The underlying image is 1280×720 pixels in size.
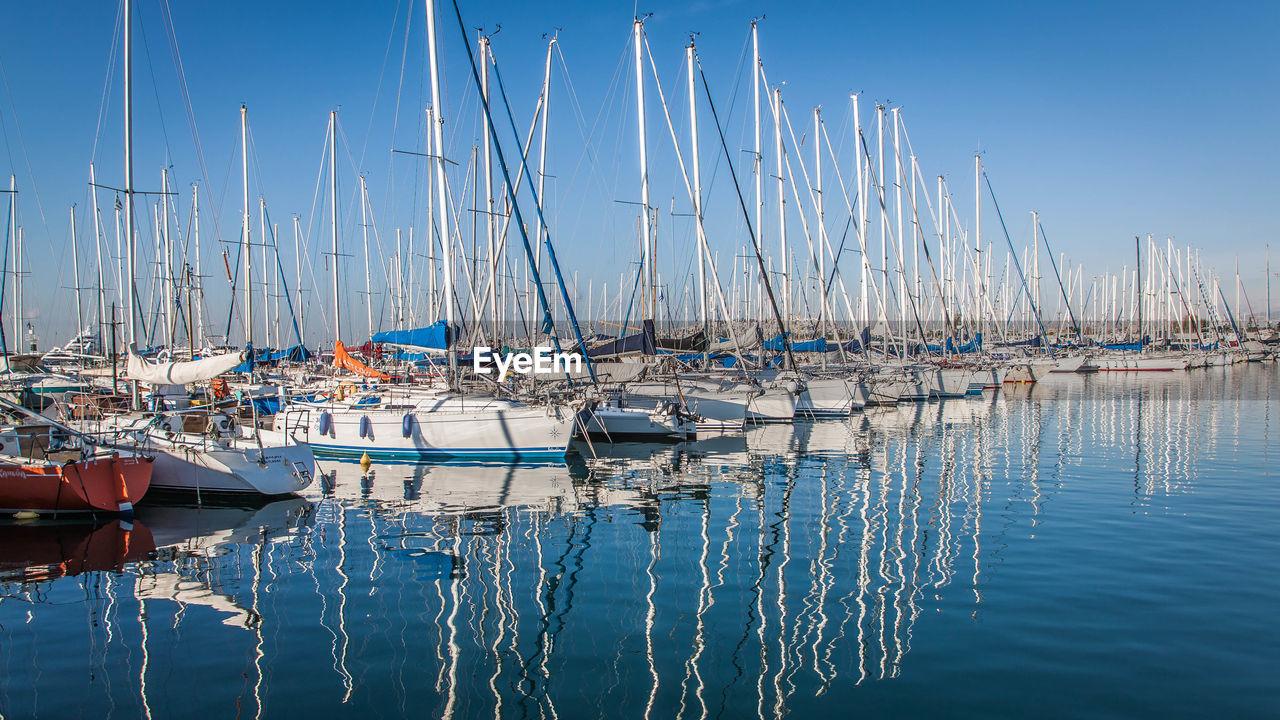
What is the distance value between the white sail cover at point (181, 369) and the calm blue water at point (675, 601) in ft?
14.8

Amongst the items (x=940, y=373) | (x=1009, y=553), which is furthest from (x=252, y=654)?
(x=940, y=373)

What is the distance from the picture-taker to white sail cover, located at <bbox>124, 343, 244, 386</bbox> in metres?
19.9

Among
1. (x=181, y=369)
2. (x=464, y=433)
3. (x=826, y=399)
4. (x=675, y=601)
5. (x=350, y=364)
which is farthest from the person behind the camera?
(x=826, y=399)

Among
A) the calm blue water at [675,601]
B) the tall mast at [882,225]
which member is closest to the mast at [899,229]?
the tall mast at [882,225]

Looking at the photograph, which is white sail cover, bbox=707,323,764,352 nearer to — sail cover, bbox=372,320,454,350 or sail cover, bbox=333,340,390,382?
sail cover, bbox=333,340,390,382

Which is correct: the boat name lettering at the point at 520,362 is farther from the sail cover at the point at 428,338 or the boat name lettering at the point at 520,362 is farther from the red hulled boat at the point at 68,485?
the red hulled boat at the point at 68,485

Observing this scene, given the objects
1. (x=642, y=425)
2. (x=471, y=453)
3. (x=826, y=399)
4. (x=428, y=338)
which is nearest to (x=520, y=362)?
(x=428, y=338)

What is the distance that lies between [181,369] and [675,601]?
15.9 m

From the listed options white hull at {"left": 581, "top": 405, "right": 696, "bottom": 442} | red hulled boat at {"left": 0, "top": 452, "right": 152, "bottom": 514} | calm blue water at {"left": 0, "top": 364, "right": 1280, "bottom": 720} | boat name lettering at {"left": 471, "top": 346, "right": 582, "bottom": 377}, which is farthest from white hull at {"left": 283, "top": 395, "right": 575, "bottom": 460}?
red hulled boat at {"left": 0, "top": 452, "right": 152, "bottom": 514}

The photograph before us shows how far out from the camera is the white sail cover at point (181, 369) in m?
19.9

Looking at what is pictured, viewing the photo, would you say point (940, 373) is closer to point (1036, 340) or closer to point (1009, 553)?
point (1036, 340)

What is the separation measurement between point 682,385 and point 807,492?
560 inches

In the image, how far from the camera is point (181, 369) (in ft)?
66.7

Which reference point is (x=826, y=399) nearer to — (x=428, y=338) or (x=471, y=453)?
(x=471, y=453)
